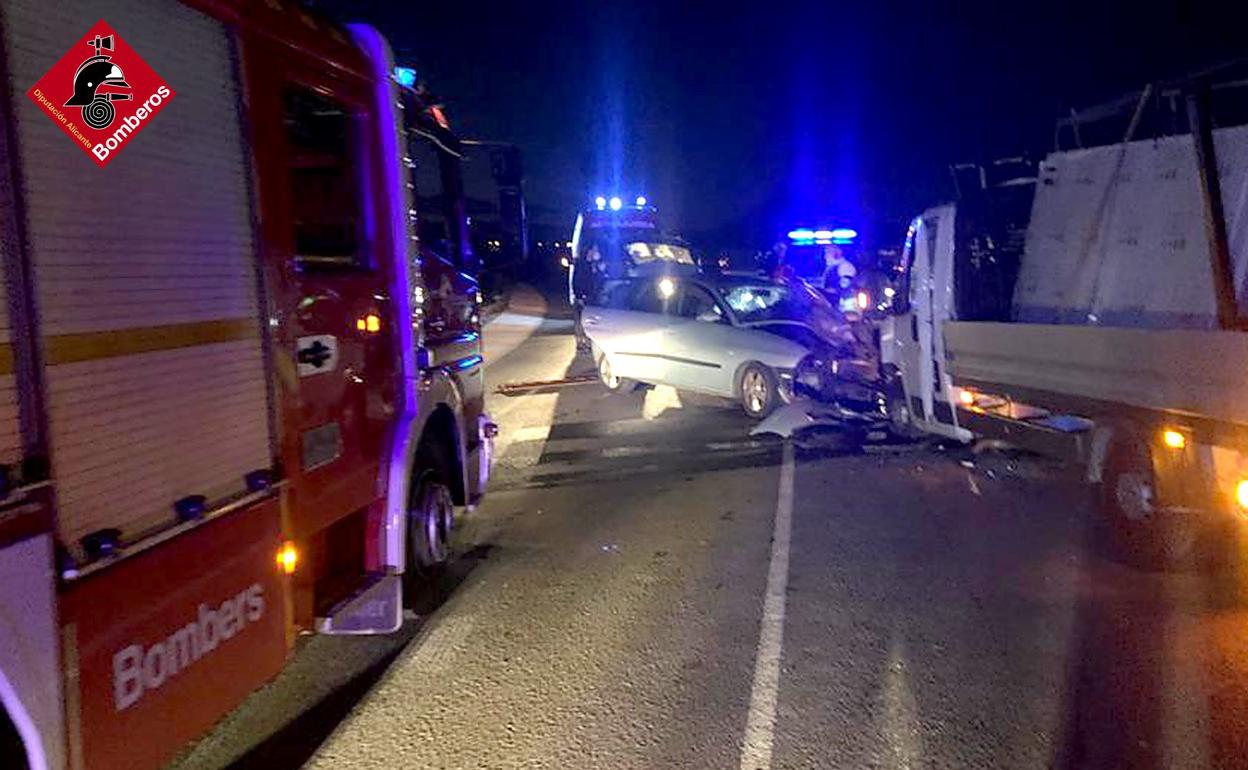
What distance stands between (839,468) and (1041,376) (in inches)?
107

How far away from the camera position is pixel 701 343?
1238 cm

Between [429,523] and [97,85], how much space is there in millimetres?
3452

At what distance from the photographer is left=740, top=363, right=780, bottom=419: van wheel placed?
11.7 m

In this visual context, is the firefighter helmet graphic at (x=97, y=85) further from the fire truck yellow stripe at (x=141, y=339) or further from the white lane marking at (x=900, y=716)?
the white lane marking at (x=900, y=716)

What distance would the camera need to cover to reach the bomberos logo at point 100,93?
2873mm

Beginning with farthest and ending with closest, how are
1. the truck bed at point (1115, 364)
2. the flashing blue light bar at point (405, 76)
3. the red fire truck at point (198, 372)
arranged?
the flashing blue light bar at point (405, 76), the truck bed at point (1115, 364), the red fire truck at point (198, 372)

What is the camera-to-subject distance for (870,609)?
18.8ft

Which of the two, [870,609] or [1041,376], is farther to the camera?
[1041,376]

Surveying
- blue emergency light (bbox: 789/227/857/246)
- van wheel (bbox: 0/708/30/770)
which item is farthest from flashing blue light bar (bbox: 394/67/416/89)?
blue emergency light (bbox: 789/227/857/246)

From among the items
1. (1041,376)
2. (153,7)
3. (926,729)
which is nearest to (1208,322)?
(1041,376)

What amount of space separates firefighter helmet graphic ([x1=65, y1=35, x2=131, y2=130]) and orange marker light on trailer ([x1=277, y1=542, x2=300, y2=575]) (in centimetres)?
164

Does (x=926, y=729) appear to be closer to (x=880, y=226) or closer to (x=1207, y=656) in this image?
(x=1207, y=656)

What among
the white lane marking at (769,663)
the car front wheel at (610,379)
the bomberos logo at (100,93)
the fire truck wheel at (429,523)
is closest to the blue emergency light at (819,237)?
the car front wheel at (610,379)

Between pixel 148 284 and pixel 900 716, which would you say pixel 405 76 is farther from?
pixel 900 716
